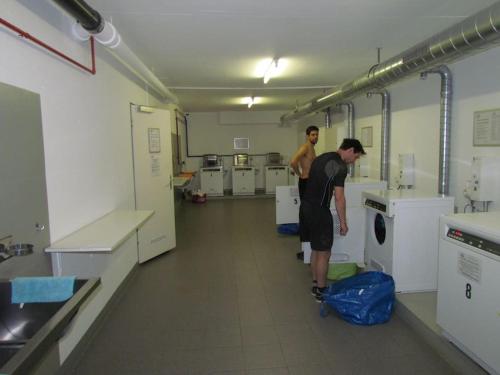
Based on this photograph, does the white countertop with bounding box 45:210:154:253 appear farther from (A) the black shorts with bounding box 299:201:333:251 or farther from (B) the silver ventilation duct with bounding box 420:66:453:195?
(B) the silver ventilation duct with bounding box 420:66:453:195

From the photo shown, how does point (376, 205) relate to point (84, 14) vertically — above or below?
below

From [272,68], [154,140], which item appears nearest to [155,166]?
[154,140]

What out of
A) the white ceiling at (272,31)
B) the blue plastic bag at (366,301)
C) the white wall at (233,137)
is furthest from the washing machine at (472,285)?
the white wall at (233,137)

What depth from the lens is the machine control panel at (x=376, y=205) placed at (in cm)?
305

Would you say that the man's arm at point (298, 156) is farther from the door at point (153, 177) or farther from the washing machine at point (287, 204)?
the door at point (153, 177)

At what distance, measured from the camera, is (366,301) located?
8.84 feet

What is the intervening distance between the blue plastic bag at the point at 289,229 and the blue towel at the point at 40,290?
13.9 ft

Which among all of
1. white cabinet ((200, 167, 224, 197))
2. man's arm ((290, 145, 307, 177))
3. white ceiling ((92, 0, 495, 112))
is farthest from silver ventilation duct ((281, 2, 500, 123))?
white cabinet ((200, 167, 224, 197))

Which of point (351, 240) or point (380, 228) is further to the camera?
point (351, 240)

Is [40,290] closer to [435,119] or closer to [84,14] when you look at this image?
[84,14]

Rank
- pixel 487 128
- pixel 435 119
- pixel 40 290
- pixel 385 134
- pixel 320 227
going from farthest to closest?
pixel 385 134 → pixel 435 119 → pixel 320 227 → pixel 487 128 → pixel 40 290

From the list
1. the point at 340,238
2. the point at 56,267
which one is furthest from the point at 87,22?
the point at 340,238

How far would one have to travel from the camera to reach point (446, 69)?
3271mm

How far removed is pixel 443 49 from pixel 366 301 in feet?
6.30
